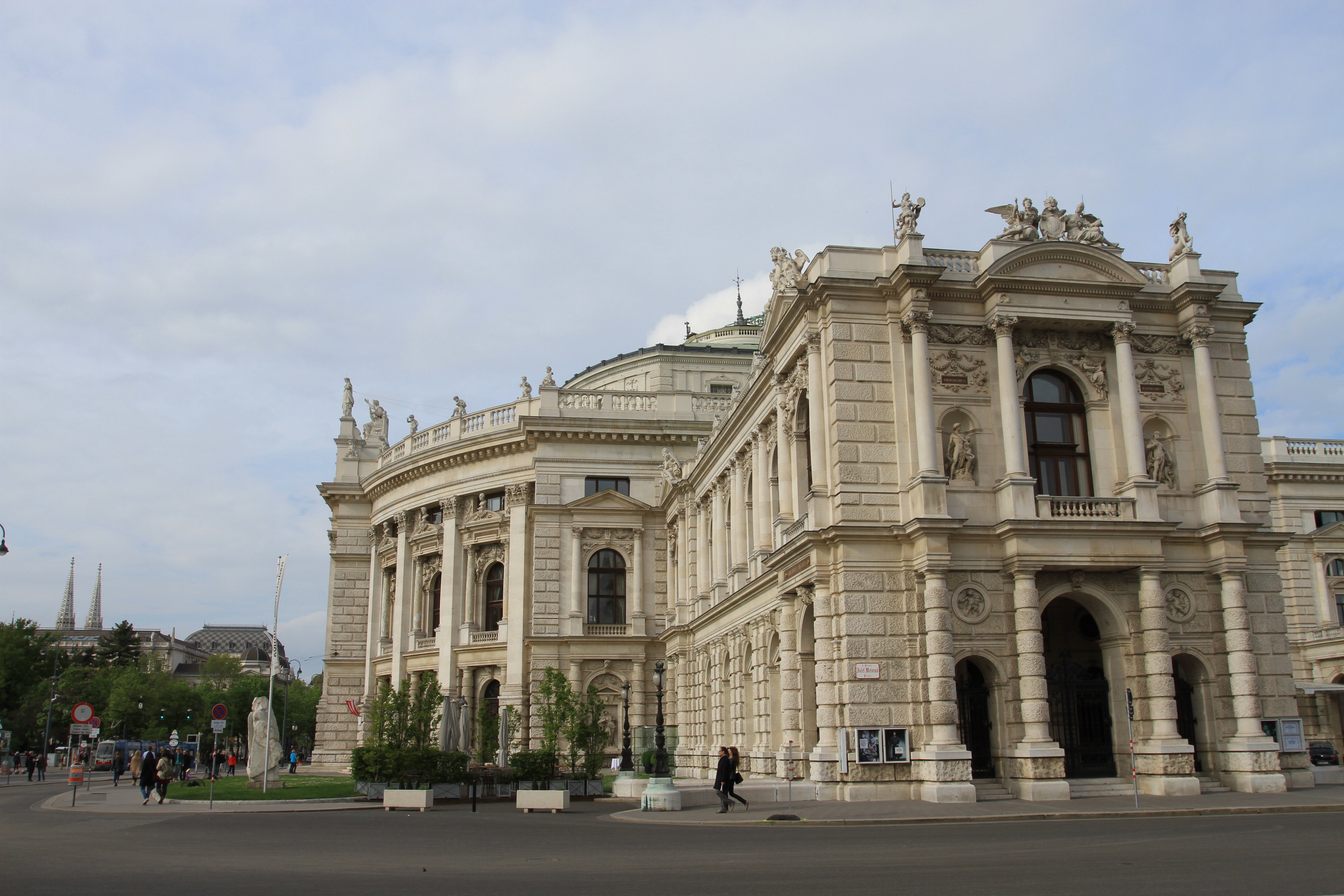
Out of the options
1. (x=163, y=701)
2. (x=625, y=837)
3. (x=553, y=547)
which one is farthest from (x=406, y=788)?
(x=163, y=701)

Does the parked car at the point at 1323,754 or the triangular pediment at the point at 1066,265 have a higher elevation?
the triangular pediment at the point at 1066,265

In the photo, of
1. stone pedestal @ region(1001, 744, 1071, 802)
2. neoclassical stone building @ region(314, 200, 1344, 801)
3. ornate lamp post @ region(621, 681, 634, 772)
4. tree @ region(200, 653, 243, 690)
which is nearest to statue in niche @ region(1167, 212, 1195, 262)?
neoclassical stone building @ region(314, 200, 1344, 801)

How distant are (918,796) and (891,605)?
462cm

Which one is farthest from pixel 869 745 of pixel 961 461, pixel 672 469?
pixel 672 469

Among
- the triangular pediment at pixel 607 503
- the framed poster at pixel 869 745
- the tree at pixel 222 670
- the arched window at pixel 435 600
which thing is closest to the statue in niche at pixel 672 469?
the triangular pediment at pixel 607 503

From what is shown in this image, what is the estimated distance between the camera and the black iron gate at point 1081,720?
28250 millimetres

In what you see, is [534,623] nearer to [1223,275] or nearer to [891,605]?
[891,605]

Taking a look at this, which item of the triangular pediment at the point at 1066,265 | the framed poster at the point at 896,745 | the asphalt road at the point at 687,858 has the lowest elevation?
the asphalt road at the point at 687,858

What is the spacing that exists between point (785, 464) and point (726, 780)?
10.7 m

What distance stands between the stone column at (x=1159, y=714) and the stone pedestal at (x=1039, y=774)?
225 cm

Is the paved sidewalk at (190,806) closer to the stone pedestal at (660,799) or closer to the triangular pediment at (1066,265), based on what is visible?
the stone pedestal at (660,799)

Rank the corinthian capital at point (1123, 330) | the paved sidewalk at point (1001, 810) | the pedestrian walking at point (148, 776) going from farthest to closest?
the pedestrian walking at point (148, 776)
the corinthian capital at point (1123, 330)
the paved sidewalk at point (1001, 810)

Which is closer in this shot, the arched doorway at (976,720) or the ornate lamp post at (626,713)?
the arched doorway at (976,720)

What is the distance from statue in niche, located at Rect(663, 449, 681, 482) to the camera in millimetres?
49156
